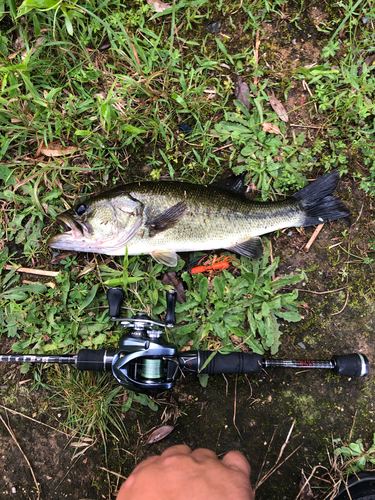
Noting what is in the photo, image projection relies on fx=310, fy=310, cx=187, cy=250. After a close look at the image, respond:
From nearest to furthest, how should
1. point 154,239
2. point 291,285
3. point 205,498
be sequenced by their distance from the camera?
point 205,498 < point 154,239 < point 291,285

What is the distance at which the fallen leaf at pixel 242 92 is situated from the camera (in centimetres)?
337

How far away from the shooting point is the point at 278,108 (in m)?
3.40

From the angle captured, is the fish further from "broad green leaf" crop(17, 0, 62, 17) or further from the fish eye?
"broad green leaf" crop(17, 0, 62, 17)

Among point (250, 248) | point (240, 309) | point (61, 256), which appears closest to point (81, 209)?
point (61, 256)

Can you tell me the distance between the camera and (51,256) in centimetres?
338

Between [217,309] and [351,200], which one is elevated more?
[351,200]

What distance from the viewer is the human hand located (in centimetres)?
166

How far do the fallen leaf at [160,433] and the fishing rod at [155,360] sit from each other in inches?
29.6

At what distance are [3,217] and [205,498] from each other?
3.22 meters

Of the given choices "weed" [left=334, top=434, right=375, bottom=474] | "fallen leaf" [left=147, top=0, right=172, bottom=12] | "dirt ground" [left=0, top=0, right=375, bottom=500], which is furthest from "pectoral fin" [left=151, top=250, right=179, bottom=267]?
"fallen leaf" [left=147, top=0, right=172, bottom=12]

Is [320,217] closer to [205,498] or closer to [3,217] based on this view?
[205,498]

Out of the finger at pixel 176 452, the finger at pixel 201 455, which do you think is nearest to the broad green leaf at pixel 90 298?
the finger at pixel 176 452

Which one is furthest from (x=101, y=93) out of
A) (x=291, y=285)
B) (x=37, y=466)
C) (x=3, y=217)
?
(x=37, y=466)

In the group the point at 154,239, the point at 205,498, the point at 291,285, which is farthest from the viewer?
the point at 291,285
